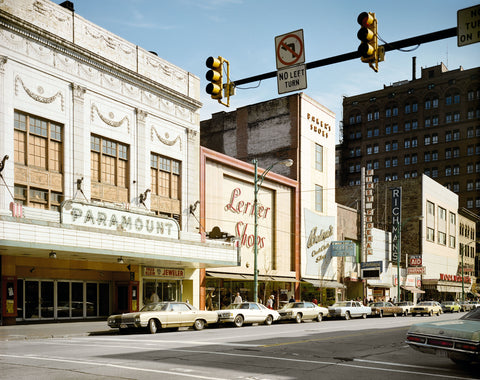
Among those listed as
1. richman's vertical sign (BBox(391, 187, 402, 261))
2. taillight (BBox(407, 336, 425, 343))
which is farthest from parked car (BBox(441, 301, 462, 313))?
taillight (BBox(407, 336, 425, 343))

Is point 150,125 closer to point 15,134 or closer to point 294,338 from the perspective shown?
point 15,134

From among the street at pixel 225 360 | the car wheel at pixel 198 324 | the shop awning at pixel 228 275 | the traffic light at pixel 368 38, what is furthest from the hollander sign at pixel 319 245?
the traffic light at pixel 368 38

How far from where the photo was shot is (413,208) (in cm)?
7462

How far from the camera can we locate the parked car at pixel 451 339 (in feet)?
37.5

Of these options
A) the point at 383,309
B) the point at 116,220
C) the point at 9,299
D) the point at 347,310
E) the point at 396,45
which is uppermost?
the point at 396,45

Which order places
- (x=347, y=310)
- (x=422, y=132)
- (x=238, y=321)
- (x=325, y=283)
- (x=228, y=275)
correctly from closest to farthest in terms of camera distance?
(x=238, y=321) → (x=347, y=310) → (x=228, y=275) → (x=325, y=283) → (x=422, y=132)

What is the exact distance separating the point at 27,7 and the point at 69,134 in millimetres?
6372

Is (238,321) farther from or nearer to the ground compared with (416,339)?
nearer to the ground

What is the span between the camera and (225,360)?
13.4 metres

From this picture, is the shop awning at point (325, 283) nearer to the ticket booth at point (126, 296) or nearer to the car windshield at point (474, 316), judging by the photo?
the ticket booth at point (126, 296)

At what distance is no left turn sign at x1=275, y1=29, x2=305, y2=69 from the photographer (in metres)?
12.7

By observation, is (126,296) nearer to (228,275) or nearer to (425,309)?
(228,275)

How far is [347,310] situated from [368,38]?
2977 centimetres

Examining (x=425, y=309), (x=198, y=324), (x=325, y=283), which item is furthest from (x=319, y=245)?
(x=198, y=324)
